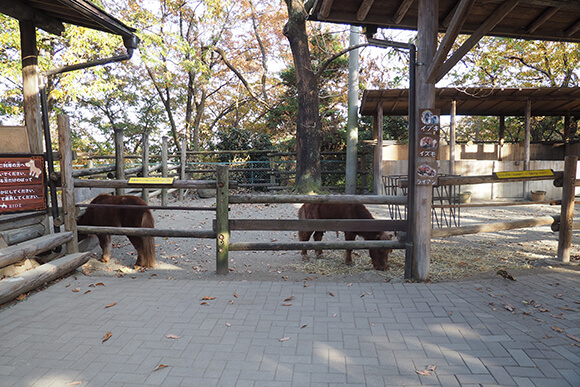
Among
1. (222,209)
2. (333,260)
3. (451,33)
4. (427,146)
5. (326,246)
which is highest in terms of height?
(451,33)

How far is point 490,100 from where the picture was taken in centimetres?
1279

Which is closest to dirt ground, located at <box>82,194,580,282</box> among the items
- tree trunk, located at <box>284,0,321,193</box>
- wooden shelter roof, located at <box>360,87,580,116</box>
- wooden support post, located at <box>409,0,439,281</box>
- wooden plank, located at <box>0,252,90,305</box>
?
wooden plank, located at <box>0,252,90,305</box>

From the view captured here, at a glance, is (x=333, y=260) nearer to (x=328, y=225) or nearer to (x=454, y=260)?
(x=328, y=225)

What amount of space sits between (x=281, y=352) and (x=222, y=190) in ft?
7.85

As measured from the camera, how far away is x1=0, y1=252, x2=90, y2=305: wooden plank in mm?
3679

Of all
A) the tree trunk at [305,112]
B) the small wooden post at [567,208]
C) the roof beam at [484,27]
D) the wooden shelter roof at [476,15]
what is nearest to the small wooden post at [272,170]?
the tree trunk at [305,112]

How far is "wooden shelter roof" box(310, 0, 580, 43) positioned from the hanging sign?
1402mm

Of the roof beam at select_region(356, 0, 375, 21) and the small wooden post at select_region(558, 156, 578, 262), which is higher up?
the roof beam at select_region(356, 0, 375, 21)

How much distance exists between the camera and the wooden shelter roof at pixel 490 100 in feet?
39.1

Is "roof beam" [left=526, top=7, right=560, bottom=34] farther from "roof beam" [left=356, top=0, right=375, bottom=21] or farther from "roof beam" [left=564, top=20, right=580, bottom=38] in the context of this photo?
"roof beam" [left=356, top=0, right=375, bottom=21]

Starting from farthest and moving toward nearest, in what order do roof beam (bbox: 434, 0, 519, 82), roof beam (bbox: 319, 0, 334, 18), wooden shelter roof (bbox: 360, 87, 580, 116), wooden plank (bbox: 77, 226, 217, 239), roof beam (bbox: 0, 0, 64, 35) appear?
wooden shelter roof (bbox: 360, 87, 580, 116) < wooden plank (bbox: 77, 226, 217, 239) < roof beam (bbox: 0, 0, 64, 35) < roof beam (bbox: 319, 0, 334, 18) < roof beam (bbox: 434, 0, 519, 82)

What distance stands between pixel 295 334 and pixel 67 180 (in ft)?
12.9

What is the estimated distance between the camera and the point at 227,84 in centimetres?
2466

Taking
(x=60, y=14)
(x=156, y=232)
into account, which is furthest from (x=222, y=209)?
(x=60, y=14)
